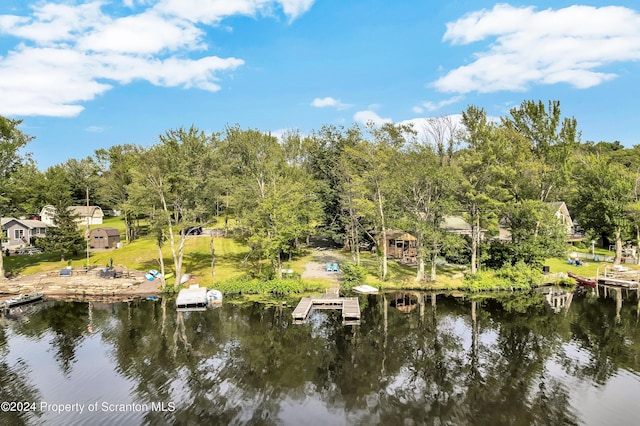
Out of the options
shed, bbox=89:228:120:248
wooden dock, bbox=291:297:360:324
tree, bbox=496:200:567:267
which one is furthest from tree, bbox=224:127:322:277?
shed, bbox=89:228:120:248

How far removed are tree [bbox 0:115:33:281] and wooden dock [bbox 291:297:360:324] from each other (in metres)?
41.8

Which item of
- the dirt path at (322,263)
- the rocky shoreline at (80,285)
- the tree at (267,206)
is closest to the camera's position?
the tree at (267,206)

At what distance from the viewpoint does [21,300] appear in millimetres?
45188

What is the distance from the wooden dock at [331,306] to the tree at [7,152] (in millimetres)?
41803

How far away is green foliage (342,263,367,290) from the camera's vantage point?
49406 millimetres

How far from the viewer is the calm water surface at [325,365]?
22328mm

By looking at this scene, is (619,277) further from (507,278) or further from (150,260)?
(150,260)

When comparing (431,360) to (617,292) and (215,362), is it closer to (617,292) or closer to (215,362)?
(215,362)

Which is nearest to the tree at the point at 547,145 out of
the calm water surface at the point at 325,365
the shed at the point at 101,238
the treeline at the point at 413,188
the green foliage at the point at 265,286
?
the treeline at the point at 413,188

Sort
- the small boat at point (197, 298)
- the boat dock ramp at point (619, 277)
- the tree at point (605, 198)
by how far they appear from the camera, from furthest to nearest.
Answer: the tree at point (605, 198) → the boat dock ramp at point (619, 277) → the small boat at point (197, 298)

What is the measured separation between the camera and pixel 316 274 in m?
54.9

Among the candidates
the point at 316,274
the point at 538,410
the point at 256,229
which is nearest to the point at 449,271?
the point at 316,274

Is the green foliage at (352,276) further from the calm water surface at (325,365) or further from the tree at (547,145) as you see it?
the tree at (547,145)

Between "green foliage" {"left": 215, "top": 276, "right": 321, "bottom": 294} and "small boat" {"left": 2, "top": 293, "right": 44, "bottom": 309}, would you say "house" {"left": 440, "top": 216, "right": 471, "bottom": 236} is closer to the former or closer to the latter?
"green foliage" {"left": 215, "top": 276, "right": 321, "bottom": 294}
